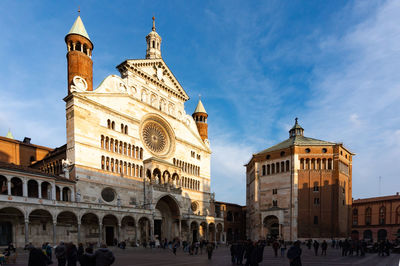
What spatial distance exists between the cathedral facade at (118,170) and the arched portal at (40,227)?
9 cm

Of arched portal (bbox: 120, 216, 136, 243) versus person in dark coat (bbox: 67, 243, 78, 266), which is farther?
arched portal (bbox: 120, 216, 136, 243)

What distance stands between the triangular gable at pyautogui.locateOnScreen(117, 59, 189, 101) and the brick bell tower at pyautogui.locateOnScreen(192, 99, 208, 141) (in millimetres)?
7202

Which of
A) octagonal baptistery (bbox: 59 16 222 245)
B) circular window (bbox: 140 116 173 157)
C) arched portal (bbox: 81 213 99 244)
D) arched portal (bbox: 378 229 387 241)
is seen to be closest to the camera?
arched portal (bbox: 81 213 99 244)

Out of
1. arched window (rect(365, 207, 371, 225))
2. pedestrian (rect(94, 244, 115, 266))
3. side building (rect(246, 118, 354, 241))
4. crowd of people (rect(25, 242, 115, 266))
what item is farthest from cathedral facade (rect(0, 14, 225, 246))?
arched window (rect(365, 207, 371, 225))

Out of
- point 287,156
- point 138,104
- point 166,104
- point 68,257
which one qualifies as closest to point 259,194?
point 287,156

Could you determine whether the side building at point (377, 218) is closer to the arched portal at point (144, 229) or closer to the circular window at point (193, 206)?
the circular window at point (193, 206)

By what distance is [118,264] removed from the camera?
1695 cm

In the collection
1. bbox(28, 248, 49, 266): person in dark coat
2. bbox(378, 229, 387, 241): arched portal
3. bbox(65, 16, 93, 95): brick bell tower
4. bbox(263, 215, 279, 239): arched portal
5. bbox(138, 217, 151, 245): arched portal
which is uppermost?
bbox(65, 16, 93, 95): brick bell tower

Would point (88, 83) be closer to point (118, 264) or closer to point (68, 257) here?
→ point (118, 264)

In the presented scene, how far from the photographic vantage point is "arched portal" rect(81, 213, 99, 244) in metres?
31.5

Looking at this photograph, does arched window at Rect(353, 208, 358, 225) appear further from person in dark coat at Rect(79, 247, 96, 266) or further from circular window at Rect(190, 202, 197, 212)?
person in dark coat at Rect(79, 247, 96, 266)

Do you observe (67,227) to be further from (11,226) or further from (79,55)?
(79,55)

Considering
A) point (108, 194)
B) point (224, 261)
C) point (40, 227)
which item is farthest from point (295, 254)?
point (108, 194)

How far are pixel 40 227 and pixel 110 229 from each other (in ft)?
26.5
